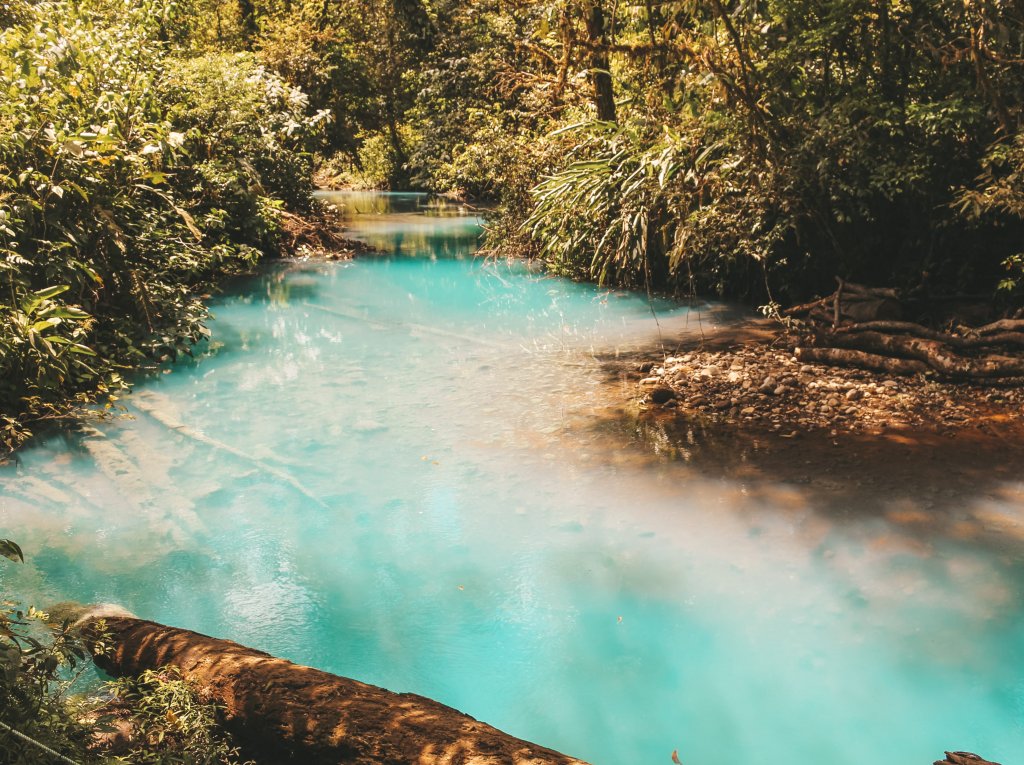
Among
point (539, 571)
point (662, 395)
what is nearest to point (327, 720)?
point (539, 571)

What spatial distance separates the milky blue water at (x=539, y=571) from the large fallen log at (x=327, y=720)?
60 centimetres

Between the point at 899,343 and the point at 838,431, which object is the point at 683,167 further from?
the point at 838,431

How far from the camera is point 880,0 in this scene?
612cm

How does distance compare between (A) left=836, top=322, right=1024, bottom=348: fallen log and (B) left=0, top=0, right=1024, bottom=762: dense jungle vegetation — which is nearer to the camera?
(B) left=0, top=0, right=1024, bottom=762: dense jungle vegetation

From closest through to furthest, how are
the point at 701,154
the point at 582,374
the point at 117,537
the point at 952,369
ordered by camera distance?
1. the point at 117,537
2. the point at 952,369
3. the point at 582,374
4. the point at 701,154

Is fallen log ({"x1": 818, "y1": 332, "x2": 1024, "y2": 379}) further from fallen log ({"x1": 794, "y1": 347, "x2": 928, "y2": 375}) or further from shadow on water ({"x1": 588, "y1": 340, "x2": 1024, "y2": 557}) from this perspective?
shadow on water ({"x1": 588, "y1": 340, "x2": 1024, "y2": 557})

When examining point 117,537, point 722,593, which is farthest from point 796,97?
point 117,537

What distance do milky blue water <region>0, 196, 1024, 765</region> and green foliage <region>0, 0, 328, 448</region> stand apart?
55 cm

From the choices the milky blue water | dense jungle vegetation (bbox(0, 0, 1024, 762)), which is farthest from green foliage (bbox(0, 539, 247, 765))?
dense jungle vegetation (bbox(0, 0, 1024, 762))

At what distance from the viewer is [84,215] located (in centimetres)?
612

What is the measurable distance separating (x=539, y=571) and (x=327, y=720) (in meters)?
1.59

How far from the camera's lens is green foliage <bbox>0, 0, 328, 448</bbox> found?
5.27 m

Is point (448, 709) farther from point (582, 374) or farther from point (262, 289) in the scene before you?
point (262, 289)

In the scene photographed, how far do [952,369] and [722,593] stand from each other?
10.8 ft
